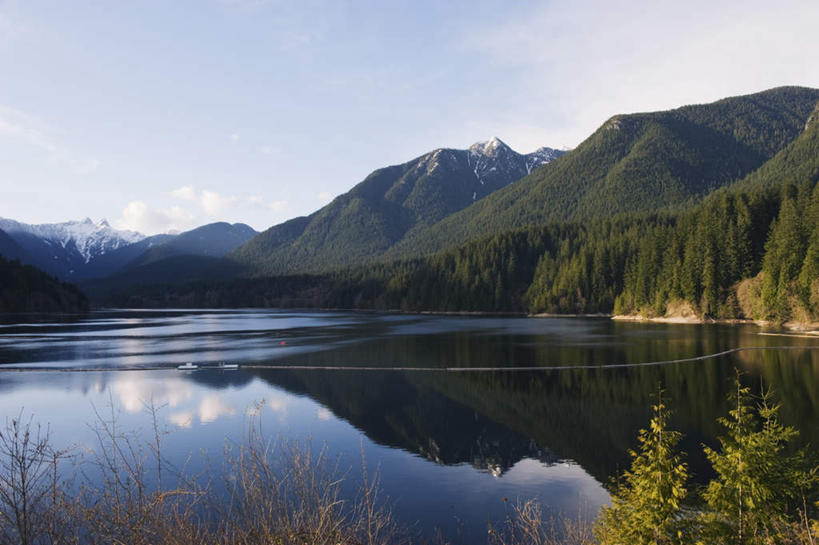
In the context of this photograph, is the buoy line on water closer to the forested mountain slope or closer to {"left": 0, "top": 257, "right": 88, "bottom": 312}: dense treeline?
the forested mountain slope

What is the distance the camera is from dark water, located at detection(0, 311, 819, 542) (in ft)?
69.7

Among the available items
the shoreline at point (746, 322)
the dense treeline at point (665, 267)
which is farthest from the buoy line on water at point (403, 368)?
the dense treeline at point (665, 267)

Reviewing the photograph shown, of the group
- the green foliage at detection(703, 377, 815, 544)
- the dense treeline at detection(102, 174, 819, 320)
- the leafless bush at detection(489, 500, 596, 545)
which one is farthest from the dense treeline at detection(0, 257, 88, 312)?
the green foliage at detection(703, 377, 815, 544)

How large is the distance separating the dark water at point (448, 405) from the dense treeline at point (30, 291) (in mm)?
103301

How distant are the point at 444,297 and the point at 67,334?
122 metres

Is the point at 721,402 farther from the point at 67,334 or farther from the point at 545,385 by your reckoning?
the point at 67,334

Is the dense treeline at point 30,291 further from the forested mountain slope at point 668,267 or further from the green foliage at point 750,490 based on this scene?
the green foliage at point 750,490

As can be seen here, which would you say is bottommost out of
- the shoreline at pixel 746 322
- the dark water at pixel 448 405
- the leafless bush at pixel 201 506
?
the shoreline at pixel 746 322

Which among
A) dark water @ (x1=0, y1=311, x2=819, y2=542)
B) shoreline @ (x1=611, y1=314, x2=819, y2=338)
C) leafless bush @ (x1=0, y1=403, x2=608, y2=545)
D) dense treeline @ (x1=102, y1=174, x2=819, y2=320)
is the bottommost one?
shoreline @ (x1=611, y1=314, x2=819, y2=338)

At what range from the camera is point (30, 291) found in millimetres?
154000

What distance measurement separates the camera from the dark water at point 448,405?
21234 millimetres

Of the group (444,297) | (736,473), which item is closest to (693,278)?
(444,297)

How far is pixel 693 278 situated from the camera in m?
107

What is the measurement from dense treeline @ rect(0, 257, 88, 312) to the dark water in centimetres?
10330
